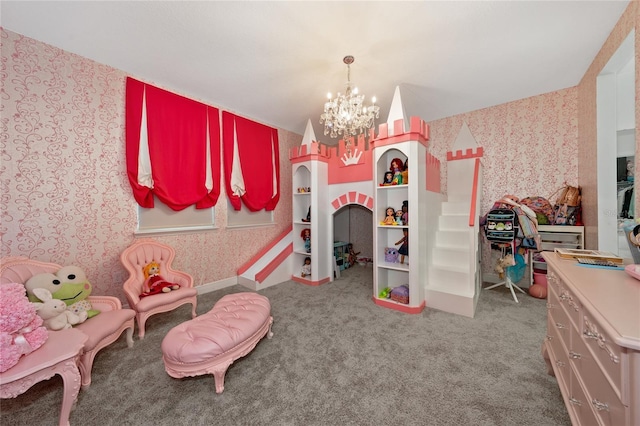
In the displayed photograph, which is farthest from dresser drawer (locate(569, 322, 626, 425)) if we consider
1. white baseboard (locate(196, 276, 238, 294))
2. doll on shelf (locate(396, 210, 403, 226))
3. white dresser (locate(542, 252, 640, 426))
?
white baseboard (locate(196, 276, 238, 294))

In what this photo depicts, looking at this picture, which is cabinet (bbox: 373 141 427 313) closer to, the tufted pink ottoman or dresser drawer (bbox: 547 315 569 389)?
dresser drawer (bbox: 547 315 569 389)

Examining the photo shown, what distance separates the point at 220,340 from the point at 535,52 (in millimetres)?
4176

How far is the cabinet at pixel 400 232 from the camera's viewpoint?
2850 millimetres

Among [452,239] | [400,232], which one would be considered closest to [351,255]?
[400,232]

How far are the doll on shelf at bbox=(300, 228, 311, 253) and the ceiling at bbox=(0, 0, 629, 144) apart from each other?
89.2 inches

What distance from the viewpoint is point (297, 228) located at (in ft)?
14.3

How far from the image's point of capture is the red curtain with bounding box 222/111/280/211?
380 cm

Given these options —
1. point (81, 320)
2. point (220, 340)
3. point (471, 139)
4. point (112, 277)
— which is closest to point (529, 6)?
point (471, 139)

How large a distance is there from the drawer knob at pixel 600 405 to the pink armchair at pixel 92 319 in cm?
285

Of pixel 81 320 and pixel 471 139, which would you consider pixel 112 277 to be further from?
pixel 471 139

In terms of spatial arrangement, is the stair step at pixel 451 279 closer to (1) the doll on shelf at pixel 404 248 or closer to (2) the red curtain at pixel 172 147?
(1) the doll on shelf at pixel 404 248

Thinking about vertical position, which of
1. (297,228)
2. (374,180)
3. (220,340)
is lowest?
(220,340)

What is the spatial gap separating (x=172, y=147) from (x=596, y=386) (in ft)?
13.6

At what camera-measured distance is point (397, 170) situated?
10.4ft
